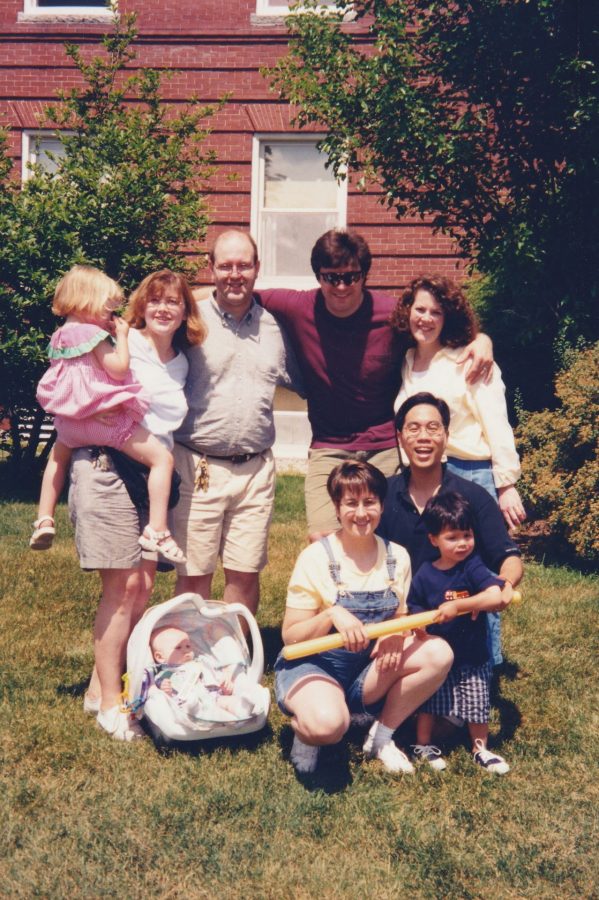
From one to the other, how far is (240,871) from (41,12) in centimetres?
1169

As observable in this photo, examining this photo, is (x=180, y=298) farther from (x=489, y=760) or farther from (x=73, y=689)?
(x=489, y=760)

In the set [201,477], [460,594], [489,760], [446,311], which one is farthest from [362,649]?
[446,311]

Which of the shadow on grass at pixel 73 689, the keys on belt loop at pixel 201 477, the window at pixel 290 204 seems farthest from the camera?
the window at pixel 290 204

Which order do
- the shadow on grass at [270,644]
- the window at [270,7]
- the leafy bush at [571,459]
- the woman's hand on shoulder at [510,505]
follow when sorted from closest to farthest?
1. the woman's hand on shoulder at [510,505]
2. the shadow on grass at [270,644]
3. the leafy bush at [571,459]
4. the window at [270,7]

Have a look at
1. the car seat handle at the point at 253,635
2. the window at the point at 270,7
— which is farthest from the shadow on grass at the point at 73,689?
the window at the point at 270,7

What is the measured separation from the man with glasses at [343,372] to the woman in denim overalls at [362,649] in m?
0.43

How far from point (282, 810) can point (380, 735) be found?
60cm

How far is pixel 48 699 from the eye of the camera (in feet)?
13.9

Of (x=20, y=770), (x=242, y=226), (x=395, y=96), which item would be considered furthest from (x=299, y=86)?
(x=20, y=770)

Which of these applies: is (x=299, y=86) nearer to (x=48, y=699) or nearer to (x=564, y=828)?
(x=48, y=699)

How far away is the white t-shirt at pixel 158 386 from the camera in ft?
12.9

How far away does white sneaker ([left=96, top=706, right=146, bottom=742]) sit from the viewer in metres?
3.88

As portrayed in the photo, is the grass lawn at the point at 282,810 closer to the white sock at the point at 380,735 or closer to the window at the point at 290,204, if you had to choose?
the white sock at the point at 380,735

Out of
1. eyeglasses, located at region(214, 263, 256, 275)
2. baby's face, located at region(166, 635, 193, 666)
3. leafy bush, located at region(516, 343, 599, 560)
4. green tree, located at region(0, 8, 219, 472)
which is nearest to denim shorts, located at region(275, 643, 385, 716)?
baby's face, located at region(166, 635, 193, 666)
